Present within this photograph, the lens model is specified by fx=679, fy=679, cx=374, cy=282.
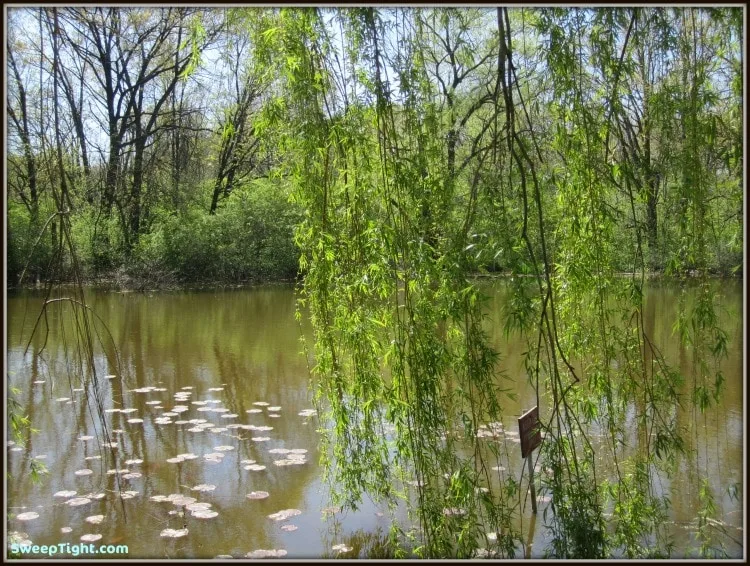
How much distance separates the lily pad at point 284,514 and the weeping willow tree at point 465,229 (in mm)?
836

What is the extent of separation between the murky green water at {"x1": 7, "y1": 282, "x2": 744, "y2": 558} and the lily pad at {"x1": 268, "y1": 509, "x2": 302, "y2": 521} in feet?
0.14

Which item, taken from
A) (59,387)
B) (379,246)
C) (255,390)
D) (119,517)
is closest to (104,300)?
(59,387)

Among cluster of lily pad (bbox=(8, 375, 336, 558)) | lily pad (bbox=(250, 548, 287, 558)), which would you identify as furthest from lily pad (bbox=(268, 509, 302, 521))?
lily pad (bbox=(250, 548, 287, 558))

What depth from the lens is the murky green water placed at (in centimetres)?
342

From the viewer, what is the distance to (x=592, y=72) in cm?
274

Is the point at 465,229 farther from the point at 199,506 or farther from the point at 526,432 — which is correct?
the point at 199,506

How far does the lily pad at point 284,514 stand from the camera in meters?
3.60

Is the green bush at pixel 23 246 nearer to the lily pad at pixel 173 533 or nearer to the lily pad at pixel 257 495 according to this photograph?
the lily pad at pixel 257 495

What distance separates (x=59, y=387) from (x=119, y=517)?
3276 mm

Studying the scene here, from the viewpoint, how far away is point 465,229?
2.42 metres

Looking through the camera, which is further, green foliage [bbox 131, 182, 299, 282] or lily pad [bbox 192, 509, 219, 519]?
green foliage [bbox 131, 182, 299, 282]

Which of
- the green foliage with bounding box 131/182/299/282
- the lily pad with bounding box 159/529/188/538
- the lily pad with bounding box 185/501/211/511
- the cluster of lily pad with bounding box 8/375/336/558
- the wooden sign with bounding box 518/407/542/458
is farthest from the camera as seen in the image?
the green foliage with bounding box 131/182/299/282

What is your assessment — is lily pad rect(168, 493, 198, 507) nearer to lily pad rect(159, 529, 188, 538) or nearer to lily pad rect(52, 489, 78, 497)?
lily pad rect(159, 529, 188, 538)

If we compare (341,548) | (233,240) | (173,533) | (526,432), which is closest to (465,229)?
(526,432)
